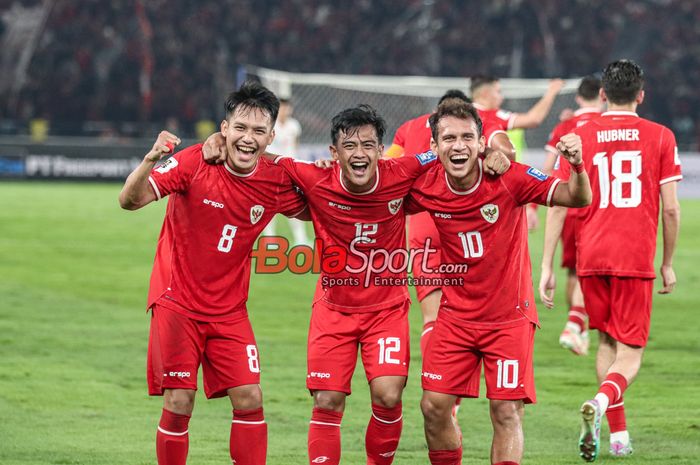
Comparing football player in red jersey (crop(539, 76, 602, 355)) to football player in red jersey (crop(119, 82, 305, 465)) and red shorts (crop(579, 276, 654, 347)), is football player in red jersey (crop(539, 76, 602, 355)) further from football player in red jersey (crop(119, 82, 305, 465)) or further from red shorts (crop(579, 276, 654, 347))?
football player in red jersey (crop(119, 82, 305, 465))

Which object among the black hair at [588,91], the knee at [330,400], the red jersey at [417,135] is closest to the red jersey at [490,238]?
the knee at [330,400]

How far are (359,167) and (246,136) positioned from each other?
0.57 metres

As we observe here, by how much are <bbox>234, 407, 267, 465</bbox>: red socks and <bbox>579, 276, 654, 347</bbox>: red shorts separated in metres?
2.26

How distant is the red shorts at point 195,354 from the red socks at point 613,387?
1962 mm

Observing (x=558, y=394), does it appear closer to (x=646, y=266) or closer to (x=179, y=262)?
(x=646, y=266)

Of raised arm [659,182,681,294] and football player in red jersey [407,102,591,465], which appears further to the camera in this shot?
raised arm [659,182,681,294]

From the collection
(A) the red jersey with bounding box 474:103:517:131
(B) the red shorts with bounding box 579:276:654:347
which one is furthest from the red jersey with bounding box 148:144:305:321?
(A) the red jersey with bounding box 474:103:517:131

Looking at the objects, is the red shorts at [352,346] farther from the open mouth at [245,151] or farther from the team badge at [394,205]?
the open mouth at [245,151]

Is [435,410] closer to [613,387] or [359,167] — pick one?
[359,167]

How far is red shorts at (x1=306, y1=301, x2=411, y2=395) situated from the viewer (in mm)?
5484

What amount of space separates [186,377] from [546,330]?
5.99m

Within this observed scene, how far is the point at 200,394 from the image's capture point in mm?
7941

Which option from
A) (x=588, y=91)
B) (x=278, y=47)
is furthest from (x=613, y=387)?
(x=278, y=47)

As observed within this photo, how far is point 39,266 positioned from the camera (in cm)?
1451
